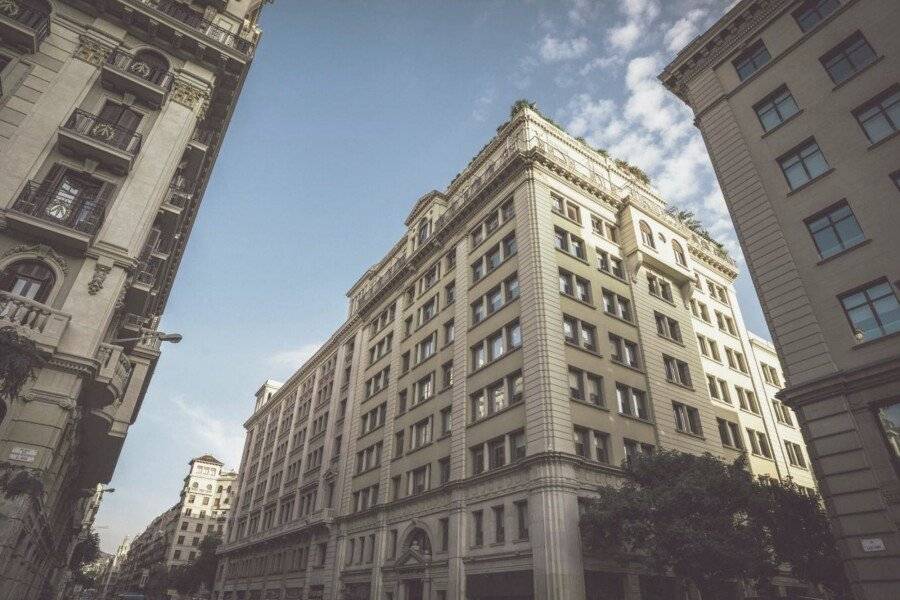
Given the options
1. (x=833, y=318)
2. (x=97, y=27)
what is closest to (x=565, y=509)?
(x=833, y=318)

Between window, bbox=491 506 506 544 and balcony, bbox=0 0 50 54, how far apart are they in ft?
93.5

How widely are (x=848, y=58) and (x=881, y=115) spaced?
314cm

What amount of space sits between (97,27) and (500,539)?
2990 cm

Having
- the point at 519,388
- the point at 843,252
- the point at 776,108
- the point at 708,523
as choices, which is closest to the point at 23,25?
the point at 519,388

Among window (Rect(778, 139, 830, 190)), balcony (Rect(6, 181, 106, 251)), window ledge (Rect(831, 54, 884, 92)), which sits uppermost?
window ledge (Rect(831, 54, 884, 92))

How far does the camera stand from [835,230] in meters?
17.2

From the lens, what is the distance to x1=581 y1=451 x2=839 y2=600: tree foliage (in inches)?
701

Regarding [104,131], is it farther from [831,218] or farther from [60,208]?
[831,218]

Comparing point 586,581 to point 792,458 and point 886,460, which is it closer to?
point 886,460

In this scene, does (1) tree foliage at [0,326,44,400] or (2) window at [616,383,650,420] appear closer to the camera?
(1) tree foliage at [0,326,44,400]

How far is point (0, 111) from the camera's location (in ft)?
59.5

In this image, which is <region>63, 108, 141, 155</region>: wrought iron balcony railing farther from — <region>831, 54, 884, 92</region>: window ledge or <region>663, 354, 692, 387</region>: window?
<region>663, 354, 692, 387</region>: window

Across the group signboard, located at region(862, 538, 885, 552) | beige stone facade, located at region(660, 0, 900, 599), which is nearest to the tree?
beige stone facade, located at region(660, 0, 900, 599)

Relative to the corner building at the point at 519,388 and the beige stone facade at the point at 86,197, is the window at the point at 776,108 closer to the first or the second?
the corner building at the point at 519,388
